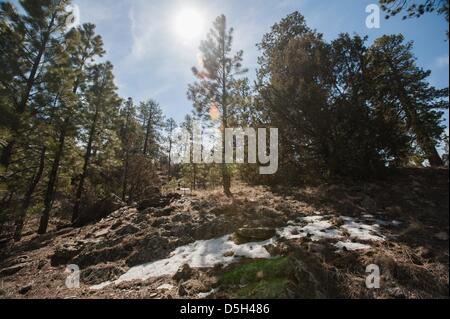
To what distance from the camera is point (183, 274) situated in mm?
6484

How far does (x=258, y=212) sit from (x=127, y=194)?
16996 mm

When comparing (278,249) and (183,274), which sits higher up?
(278,249)

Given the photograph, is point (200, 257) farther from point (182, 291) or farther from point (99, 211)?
point (99, 211)

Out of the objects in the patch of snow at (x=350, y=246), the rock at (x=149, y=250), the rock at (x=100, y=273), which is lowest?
the rock at (x=100, y=273)

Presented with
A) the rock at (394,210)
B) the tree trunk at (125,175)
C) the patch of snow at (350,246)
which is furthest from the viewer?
the tree trunk at (125,175)

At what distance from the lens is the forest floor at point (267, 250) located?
5293mm

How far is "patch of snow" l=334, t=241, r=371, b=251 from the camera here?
627cm

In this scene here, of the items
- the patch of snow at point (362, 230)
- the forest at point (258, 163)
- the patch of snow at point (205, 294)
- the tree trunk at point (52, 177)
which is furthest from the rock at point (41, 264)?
the patch of snow at point (362, 230)

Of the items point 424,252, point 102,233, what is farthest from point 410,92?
point 102,233

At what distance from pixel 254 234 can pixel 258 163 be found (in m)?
8.73

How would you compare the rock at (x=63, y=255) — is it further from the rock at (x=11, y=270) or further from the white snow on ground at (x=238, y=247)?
the white snow on ground at (x=238, y=247)

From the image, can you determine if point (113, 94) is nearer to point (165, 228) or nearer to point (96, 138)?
point (96, 138)

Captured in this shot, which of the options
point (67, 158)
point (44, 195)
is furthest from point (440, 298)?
point (44, 195)

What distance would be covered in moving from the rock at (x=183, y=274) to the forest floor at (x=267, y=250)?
1.1 inches
